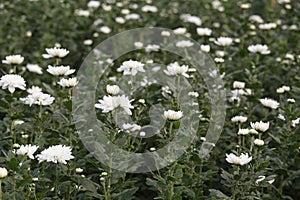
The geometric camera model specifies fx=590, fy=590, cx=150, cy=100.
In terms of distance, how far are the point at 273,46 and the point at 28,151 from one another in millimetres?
3051

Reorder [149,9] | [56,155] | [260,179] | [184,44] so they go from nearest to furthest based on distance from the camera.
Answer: [56,155] < [260,179] < [184,44] < [149,9]

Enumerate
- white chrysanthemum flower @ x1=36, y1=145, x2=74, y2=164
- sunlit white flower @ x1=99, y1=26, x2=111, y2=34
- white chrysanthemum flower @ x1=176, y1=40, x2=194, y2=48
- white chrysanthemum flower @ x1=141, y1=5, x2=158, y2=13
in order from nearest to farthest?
white chrysanthemum flower @ x1=36, y1=145, x2=74, y2=164 → white chrysanthemum flower @ x1=176, y1=40, x2=194, y2=48 → sunlit white flower @ x1=99, y1=26, x2=111, y2=34 → white chrysanthemum flower @ x1=141, y1=5, x2=158, y2=13

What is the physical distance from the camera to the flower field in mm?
2854

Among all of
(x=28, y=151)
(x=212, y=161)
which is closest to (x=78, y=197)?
(x=28, y=151)

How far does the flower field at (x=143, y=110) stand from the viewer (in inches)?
112

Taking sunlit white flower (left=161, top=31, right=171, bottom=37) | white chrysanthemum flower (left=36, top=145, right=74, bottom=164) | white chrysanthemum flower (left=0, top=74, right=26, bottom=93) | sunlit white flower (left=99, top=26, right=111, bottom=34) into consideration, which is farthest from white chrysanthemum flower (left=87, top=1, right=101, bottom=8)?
white chrysanthemum flower (left=36, top=145, right=74, bottom=164)

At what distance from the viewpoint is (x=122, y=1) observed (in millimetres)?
6305

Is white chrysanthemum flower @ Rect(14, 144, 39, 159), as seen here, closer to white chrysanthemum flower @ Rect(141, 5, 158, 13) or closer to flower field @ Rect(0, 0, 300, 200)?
flower field @ Rect(0, 0, 300, 200)

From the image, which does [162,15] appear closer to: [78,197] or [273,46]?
[273,46]

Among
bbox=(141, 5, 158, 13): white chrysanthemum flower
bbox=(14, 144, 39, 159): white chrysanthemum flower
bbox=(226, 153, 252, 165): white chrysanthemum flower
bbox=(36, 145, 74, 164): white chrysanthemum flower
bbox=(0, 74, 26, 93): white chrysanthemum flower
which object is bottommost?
bbox=(141, 5, 158, 13): white chrysanthemum flower

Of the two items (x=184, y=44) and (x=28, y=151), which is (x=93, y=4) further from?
(x=28, y=151)

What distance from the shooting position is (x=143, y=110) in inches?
148

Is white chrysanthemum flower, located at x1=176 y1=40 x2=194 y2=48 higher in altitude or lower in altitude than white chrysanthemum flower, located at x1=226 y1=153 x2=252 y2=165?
lower

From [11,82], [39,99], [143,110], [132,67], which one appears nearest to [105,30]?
[143,110]
